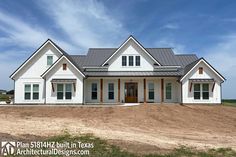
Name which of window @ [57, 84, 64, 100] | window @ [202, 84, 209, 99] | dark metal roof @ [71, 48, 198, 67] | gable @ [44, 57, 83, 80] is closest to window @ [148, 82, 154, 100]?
dark metal roof @ [71, 48, 198, 67]

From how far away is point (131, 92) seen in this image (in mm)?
32844

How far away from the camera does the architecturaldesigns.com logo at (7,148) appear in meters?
10.2

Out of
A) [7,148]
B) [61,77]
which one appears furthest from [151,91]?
[7,148]

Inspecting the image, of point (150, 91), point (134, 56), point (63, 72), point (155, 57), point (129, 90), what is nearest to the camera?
point (63, 72)

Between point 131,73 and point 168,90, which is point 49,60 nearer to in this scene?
point 131,73

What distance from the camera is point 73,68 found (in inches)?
1222

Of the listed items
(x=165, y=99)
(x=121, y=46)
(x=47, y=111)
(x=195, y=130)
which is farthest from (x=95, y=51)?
(x=195, y=130)

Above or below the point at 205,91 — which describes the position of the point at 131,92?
below

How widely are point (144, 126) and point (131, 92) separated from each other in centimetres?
1473

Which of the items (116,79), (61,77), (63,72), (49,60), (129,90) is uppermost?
(49,60)

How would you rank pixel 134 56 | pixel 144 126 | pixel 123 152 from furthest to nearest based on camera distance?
pixel 134 56 → pixel 144 126 → pixel 123 152

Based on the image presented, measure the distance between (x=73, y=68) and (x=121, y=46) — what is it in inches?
240

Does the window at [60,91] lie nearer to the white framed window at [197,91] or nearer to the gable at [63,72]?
the gable at [63,72]

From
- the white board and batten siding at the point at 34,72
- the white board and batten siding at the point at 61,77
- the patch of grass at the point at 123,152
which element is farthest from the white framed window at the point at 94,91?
the patch of grass at the point at 123,152
